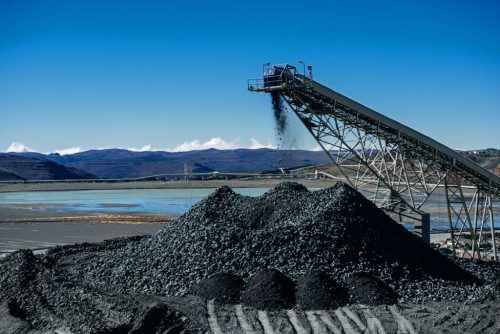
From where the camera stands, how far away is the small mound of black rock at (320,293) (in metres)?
13.5

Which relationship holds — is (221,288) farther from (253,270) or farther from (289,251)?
(289,251)

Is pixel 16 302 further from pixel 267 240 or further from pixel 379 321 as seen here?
pixel 379 321

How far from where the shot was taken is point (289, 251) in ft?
51.4

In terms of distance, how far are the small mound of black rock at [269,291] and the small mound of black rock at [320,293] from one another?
0.81ft

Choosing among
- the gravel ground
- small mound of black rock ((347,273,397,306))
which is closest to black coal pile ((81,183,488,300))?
the gravel ground

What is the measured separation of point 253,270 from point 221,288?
130 centimetres

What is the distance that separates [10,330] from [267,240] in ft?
21.3

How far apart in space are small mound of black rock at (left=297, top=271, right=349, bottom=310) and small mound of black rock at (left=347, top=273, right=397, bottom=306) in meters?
0.22

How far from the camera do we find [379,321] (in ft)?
41.0

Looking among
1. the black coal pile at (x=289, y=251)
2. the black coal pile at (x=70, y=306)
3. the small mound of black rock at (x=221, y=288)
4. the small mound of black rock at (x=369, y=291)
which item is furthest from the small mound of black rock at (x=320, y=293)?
the black coal pile at (x=70, y=306)

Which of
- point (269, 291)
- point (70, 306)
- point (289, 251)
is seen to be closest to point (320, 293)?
point (269, 291)

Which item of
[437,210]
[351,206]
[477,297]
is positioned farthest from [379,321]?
[437,210]

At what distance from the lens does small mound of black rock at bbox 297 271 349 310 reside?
13.5 metres

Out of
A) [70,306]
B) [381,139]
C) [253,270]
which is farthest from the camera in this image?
[381,139]
